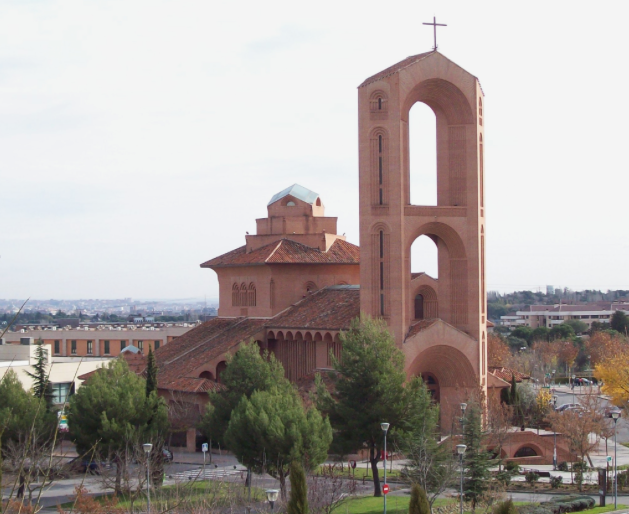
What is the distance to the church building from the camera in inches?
1695

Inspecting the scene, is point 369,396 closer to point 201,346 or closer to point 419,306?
point 419,306

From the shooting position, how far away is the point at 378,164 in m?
43.4

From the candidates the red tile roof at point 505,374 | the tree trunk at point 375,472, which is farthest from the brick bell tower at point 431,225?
the tree trunk at point 375,472

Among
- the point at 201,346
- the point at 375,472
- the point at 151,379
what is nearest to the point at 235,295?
the point at 201,346

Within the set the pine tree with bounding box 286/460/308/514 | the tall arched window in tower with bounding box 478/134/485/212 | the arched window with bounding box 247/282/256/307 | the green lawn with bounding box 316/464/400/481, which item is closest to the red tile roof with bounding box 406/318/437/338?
the tall arched window in tower with bounding box 478/134/485/212

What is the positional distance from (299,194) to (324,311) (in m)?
10.6

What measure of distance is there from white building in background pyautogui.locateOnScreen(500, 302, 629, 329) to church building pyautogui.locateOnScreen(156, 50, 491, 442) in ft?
310

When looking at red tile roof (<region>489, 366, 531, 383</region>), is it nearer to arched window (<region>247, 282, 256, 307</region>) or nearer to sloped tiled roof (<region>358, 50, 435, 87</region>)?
arched window (<region>247, 282, 256, 307</region>)

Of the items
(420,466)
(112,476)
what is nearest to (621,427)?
(420,466)

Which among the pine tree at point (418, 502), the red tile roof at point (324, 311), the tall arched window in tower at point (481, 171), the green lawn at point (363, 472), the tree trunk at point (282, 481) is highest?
the tall arched window in tower at point (481, 171)

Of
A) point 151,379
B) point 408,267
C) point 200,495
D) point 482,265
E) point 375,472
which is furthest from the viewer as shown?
point 482,265

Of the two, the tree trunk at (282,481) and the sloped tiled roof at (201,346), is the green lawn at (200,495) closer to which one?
the tree trunk at (282,481)

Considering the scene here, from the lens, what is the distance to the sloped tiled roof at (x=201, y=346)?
48062 mm

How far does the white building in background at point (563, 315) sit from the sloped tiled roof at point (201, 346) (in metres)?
89.7
